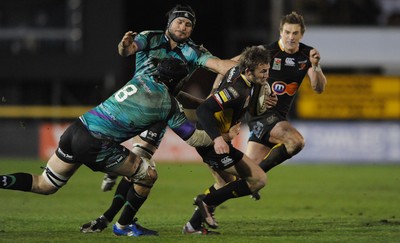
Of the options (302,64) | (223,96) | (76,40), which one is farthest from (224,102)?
(76,40)

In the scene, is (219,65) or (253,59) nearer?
(253,59)

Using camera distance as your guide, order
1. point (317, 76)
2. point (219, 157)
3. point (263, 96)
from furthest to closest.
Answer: point (317, 76), point (263, 96), point (219, 157)

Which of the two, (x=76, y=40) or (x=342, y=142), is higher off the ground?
(x=76, y=40)

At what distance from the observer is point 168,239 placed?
395 inches

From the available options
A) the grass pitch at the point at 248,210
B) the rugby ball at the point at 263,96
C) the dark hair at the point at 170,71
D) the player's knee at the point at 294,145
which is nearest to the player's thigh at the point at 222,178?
the grass pitch at the point at 248,210

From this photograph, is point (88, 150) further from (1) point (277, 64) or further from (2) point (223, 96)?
(1) point (277, 64)

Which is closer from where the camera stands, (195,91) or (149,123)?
(149,123)

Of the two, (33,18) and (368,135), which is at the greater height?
(33,18)

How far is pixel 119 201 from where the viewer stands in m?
10.7

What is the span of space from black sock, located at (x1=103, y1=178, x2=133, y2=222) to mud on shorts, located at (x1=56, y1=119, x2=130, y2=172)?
2.63ft

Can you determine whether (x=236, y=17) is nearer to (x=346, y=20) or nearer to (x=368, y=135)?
(x=346, y=20)

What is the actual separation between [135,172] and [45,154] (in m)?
15.4

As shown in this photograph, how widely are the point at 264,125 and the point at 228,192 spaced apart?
2356 mm

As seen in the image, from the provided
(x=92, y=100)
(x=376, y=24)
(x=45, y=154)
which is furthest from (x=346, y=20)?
(x=45, y=154)
